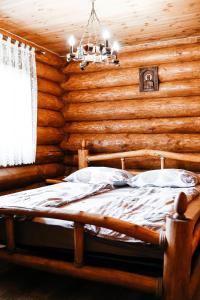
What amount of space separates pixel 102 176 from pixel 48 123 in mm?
1444

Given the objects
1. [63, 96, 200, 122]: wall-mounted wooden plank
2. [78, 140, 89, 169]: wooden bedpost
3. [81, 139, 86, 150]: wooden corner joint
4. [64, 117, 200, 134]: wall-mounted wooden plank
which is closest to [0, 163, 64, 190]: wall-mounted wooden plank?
[78, 140, 89, 169]: wooden bedpost

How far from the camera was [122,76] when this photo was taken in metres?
5.07

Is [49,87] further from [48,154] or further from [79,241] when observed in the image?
[79,241]

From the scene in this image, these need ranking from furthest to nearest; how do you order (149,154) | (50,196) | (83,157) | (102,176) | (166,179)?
(83,157) < (149,154) < (102,176) < (166,179) < (50,196)

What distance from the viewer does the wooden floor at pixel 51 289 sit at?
245 cm

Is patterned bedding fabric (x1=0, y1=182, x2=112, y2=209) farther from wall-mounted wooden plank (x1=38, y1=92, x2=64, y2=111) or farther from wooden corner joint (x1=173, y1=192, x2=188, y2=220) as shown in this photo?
wall-mounted wooden plank (x1=38, y1=92, x2=64, y2=111)

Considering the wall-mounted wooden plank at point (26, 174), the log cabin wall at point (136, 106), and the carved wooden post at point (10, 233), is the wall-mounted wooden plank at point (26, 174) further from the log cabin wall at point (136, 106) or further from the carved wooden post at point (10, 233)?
the carved wooden post at point (10, 233)

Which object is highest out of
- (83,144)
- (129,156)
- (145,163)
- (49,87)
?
(49,87)

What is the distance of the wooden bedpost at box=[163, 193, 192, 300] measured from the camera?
2.03 m

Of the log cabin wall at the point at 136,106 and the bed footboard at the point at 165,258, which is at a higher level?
the log cabin wall at the point at 136,106

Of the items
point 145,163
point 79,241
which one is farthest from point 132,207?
point 145,163

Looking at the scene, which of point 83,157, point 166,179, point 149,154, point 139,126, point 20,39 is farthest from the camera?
point 83,157

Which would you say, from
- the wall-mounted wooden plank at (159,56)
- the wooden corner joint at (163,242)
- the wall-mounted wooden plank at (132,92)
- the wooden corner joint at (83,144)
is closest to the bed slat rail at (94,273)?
the wooden corner joint at (163,242)

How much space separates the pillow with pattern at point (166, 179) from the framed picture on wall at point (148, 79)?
1396 mm
